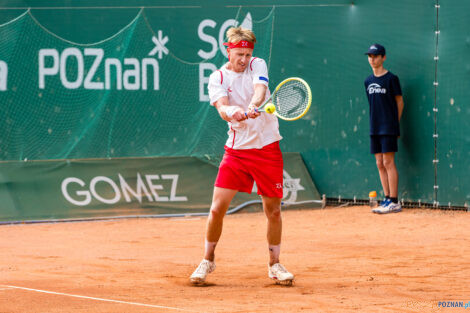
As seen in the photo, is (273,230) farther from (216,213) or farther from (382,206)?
(382,206)

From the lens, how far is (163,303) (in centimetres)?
482

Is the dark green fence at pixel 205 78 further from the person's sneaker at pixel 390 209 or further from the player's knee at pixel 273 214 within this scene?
the player's knee at pixel 273 214

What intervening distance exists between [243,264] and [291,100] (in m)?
1.54

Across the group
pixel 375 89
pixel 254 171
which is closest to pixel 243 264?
pixel 254 171

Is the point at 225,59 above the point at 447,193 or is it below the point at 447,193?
above

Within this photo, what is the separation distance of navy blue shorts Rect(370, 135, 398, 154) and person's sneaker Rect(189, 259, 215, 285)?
15.6 ft

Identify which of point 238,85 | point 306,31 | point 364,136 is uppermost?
point 306,31

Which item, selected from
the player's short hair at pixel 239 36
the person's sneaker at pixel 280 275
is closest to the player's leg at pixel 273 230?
the person's sneaker at pixel 280 275

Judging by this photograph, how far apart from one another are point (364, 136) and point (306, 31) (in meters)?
1.67

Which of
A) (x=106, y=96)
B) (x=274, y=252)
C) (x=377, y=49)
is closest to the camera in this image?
(x=274, y=252)

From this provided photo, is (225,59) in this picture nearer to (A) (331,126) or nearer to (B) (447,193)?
(A) (331,126)

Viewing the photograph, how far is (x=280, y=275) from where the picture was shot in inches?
217

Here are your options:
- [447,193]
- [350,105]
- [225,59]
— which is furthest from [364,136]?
[225,59]

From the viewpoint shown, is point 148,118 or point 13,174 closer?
point 13,174
